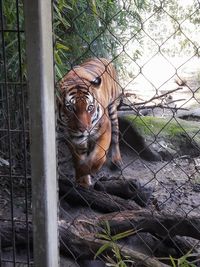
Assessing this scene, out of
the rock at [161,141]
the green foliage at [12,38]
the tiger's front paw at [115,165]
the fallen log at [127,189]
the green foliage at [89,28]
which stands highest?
the green foliage at [89,28]

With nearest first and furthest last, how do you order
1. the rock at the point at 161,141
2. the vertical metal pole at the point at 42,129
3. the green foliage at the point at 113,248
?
the vertical metal pole at the point at 42,129 → the green foliage at the point at 113,248 → the rock at the point at 161,141

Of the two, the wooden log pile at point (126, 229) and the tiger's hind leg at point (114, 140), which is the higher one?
the tiger's hind leg at point (114, 140)

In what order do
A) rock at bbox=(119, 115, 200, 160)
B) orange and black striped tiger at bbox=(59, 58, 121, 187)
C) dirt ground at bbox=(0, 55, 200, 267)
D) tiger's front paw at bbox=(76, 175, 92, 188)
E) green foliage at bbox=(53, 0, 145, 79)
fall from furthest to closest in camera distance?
rock at bbox=(119, 115, 200, 160)
tiger's front paw at bbox=(76, 175, 92, 188)
orange and black striped tiger at bbox=(59, 58, 121, 187)
green foliage at bbox=(53, 0, 145, 79)
dirt ground at bbox=(0, 55, 200, 267)

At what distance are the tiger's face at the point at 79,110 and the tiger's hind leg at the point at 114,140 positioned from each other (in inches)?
30.3

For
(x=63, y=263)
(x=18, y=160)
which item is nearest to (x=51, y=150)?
(x=63, y=263)

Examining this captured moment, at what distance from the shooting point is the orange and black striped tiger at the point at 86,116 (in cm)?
277

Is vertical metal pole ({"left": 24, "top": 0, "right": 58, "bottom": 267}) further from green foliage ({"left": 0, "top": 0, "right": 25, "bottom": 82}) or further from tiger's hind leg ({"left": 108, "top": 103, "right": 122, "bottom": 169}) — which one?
tiger's hind leg ({"left": 108, "top": 103, "right": 122, "bottom": 169})

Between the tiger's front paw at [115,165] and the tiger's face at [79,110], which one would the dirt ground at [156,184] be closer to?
the tiger's front paw at [115,165]

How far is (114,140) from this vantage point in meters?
3.96

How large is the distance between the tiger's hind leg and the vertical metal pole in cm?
232

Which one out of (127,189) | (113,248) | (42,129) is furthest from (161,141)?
(42,129)

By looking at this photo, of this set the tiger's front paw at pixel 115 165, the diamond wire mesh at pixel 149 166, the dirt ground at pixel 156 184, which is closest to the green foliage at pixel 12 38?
the diamond wire mesh at pixel 149 166

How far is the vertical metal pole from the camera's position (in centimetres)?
121

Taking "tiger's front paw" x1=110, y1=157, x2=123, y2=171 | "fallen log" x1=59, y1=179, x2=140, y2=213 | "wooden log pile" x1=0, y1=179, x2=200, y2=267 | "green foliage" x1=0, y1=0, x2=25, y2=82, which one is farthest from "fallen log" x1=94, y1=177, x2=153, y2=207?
"tiger's front paw" x1=110, y1=157, x2=123, y2=171
